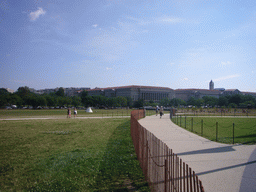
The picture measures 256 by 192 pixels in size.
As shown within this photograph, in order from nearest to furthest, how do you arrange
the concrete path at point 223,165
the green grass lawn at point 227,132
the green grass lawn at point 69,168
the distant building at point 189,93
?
the concrete path at point 223,165, the green grass lawn at point 69,168, the green grass lawn at point 227,132, the distant building at point 189,93

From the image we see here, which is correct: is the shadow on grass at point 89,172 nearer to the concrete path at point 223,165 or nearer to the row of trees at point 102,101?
the concrete path at point 223,165

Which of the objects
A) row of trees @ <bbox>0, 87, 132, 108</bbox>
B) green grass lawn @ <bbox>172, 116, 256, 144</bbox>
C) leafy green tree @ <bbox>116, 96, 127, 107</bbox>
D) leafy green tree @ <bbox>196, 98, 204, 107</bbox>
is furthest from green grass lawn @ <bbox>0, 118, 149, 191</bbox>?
leafy green tree @ <bbox>196, 98, 204, 107</bbox>

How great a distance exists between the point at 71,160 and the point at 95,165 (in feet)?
4.44

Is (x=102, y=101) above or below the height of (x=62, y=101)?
above

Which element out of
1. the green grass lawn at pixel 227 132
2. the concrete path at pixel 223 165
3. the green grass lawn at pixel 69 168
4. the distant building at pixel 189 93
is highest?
the distant building at pixel 189 93

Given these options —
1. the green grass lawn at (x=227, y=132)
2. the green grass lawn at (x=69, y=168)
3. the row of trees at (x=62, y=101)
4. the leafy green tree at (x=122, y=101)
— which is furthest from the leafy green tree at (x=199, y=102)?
the green grass lawn at (x=69, y=168)

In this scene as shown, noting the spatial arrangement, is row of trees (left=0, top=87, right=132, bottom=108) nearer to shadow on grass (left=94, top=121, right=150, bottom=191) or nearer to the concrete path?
shadow on grass (left=94, top=121, right=150, bottom=191)

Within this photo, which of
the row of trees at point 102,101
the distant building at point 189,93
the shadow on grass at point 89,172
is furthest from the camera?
the distant building at point 189,93

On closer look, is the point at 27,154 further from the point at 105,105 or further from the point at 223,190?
the point at 105,105

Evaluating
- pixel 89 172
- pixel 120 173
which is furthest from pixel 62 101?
pixel 120 173

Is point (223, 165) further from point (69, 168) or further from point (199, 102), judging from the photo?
point (199, 102)

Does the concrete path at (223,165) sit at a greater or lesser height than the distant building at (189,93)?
lesser

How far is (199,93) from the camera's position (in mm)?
183125

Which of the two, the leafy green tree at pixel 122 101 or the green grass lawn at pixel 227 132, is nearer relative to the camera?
the green grass lawn at pixel 227 132
